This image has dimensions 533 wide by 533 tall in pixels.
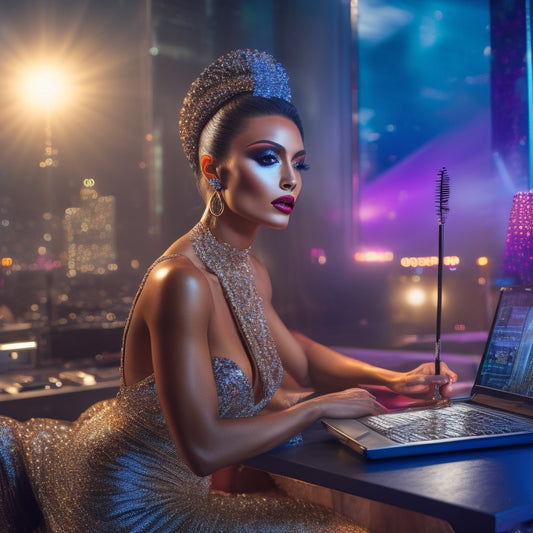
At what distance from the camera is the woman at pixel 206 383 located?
123 centimetres

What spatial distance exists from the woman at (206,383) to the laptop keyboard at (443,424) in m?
0.07

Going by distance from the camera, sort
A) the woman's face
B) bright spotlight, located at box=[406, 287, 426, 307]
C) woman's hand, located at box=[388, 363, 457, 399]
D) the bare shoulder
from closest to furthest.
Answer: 1. the bare shoulder
2. the woman's face
3. woman's hand, located at box=[388, 363, 457, 399]
4. bright spotlight, located at box=[406, 287, 426, 307]

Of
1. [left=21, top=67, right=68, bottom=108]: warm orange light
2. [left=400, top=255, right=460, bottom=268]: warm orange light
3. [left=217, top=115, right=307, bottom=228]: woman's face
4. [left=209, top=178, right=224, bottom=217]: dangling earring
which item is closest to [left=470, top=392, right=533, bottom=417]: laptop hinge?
[left=217, top=115, right=307, bottom=228]: woman's face

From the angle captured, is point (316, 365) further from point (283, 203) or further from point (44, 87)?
point (44, 87)

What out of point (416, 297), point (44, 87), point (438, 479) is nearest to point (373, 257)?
point (416, 297)

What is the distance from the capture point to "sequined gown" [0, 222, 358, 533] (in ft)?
4.13

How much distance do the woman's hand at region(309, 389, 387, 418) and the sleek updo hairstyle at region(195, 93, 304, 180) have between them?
0.64m

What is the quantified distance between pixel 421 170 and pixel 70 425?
2.27m

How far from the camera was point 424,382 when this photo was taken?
162 cm

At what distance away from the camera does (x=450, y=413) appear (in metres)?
1.40

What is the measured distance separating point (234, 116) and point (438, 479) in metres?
0.95

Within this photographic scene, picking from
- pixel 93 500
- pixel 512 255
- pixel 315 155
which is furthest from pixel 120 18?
pixel 93 500

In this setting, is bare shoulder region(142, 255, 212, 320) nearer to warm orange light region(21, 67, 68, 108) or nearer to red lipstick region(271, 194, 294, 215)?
red lipstick region(271, 194, 294, 215)

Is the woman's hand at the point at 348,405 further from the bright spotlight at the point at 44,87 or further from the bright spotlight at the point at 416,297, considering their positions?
the bright spotlight at the point at 44,87
